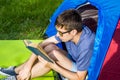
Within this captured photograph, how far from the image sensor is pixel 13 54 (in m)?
3.54

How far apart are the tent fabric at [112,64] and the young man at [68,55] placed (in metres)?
0.30

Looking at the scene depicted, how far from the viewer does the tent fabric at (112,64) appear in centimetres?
311

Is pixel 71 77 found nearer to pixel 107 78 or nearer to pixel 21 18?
pixel 107 78

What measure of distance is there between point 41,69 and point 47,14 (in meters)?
1.74

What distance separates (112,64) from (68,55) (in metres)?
0.41

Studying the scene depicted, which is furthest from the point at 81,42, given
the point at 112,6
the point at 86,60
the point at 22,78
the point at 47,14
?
the point at 47,14

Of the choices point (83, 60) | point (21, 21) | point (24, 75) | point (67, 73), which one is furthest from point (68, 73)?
point (21, 21)

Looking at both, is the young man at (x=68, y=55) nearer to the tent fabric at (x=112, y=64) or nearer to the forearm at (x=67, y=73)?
the forearm at (x=67, y=73)

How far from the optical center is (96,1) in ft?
9.77

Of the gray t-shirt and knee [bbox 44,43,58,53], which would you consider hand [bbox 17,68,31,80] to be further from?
the gray t-shirt

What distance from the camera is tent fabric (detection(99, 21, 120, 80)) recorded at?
3109 mm

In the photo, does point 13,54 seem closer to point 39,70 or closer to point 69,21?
point 39,70

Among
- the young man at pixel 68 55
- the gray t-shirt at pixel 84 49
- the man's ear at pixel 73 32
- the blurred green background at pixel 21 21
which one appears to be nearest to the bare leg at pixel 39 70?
the young man at pixel 68 55

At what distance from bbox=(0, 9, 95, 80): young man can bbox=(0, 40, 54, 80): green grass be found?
9.5 inches
